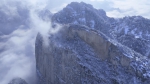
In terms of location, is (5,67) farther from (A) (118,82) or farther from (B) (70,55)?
(A) (118,82)

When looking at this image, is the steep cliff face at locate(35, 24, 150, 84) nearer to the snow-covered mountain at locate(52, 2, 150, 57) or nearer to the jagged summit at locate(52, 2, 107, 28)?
the snow-covered mountain at locate(52, 2, 150, 57)

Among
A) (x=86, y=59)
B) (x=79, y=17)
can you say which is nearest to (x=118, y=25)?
(x=79, y=17)

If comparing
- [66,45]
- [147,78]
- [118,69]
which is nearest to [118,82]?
[118,69]

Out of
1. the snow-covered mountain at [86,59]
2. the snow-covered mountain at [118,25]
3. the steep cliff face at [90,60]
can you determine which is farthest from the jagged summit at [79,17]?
the steep cliff face at [90,60]

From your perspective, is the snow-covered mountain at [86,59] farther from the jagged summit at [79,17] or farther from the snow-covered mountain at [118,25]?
the jagged summit at [79,17]

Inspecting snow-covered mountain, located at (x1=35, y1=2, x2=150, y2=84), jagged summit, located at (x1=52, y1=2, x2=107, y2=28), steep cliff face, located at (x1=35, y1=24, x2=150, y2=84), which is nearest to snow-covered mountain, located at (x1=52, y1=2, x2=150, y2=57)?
jagged summit, located at (x1=52, y1=2, x2=107, y2=28)

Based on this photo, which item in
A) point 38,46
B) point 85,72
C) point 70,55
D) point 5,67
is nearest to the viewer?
point 85,72

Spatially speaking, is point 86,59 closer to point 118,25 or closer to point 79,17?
point 79,17
